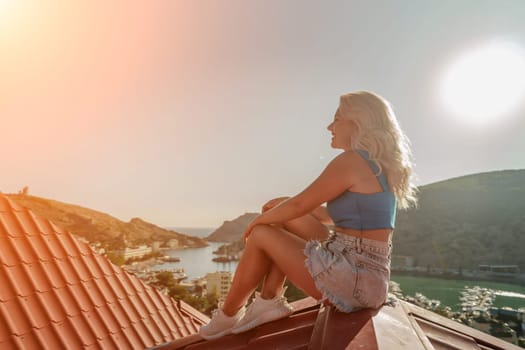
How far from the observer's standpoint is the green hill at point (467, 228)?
140 feet

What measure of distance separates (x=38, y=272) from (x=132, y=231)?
59.1 m

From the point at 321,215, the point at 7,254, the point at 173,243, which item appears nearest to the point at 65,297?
the point at 7,254

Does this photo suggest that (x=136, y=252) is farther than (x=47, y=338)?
Yes

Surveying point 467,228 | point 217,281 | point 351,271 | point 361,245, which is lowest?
point 217,281

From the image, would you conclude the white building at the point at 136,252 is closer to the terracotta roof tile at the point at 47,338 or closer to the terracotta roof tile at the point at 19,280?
the terracotta roof tile at the point at 19,280

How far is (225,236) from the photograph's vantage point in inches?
2479

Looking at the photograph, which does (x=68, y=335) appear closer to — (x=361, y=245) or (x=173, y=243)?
(x=361, y=245)

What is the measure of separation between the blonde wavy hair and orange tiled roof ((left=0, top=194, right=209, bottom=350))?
104 inches

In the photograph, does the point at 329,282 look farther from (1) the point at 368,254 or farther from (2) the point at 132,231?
(2) the point at 132,231

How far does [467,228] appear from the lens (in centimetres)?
4672

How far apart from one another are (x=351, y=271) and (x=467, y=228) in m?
51.6

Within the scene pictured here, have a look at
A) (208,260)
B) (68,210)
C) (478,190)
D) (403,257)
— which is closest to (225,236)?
(208,260)

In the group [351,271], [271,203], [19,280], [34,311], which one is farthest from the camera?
[19,280]

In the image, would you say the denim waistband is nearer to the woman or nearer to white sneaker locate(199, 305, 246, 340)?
the woman
